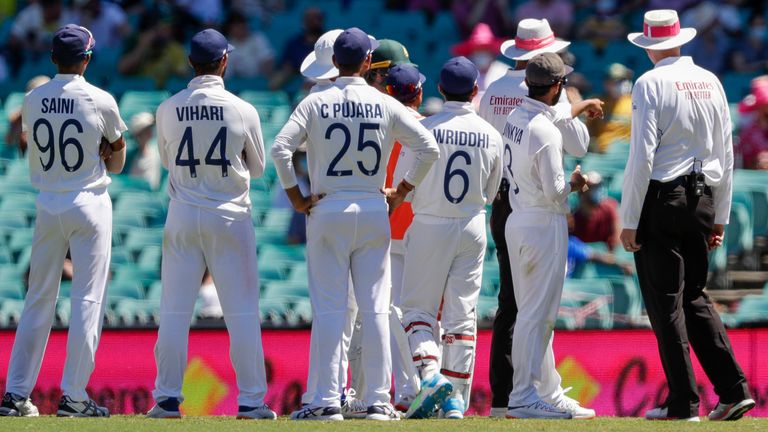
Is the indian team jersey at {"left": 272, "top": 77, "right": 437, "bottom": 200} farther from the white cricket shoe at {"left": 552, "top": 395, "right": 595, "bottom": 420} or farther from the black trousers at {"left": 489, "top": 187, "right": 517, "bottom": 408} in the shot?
the white cricket shoe at {"left": 552, "top": 395, "right": 595, "bottom": 420}

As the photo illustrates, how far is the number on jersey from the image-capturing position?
Answer: 26.7ft

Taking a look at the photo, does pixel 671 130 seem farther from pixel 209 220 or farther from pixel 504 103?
pixel 209 220

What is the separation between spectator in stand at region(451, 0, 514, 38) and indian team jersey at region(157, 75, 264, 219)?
27.7 feet

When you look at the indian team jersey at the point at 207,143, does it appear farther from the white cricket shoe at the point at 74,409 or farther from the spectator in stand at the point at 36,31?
the spectator in stand at the point at 36,31

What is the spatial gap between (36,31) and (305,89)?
142 inches

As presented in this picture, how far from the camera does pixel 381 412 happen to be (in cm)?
803

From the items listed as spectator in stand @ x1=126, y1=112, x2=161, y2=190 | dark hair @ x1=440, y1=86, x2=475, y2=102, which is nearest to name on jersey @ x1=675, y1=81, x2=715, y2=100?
dark hair @ x1=440, y1=86, x2=475, y2=102

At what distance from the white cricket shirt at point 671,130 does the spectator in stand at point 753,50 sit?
290 inches

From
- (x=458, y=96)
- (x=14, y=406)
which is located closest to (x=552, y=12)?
(x=458, y=96)

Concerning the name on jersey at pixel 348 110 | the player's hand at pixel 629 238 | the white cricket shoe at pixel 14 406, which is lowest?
the white cricket shoe at pixel 14 406

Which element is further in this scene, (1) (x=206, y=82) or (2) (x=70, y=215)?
(2) (x=70, y=215)

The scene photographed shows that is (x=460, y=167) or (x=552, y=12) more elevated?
(x=552, y=12)

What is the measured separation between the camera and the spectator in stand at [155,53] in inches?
632

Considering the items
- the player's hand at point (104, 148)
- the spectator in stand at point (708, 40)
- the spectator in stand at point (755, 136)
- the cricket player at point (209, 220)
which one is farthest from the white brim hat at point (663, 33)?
the spectator in stand at point (708, 40)
